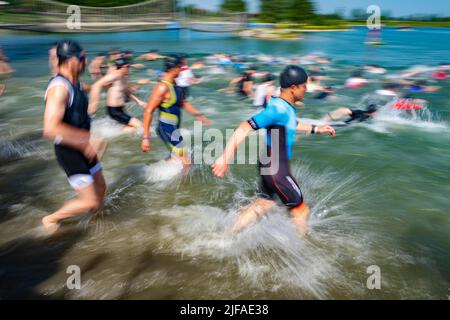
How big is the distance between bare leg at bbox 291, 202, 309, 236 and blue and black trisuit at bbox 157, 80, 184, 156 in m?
2.28

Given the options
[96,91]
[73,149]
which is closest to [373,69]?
[96,91]

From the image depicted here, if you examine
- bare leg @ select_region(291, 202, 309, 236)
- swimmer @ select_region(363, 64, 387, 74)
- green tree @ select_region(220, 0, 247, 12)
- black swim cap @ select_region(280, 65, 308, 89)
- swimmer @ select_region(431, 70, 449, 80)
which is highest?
green tree @ select_region(220, 0, 247, 12)

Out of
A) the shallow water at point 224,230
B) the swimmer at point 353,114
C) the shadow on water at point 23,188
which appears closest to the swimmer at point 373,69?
the swimmer at point 353,114

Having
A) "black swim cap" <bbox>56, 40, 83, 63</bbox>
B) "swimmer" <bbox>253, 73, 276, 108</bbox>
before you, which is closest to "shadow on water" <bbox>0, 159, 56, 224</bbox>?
"black swim cap" <bbox>56, 40, 83, 63</bbox>

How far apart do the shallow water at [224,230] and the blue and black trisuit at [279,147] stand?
77cm

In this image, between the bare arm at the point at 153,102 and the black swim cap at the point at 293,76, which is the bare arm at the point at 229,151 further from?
the bare arm at the point at 153,102

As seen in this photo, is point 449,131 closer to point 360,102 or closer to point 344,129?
point 344,129

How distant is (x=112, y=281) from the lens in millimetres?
3566

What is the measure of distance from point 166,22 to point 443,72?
42459 mm

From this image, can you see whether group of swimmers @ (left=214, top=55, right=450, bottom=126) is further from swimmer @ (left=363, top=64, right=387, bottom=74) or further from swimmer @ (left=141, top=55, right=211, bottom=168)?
swimmer @ (left=141, top=55, right=211, bottom=168)

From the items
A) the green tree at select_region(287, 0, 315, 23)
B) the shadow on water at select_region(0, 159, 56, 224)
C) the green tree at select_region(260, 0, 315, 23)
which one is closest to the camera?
the shadow on water at select_region(0, 159, 56, 224)

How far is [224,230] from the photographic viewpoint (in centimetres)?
442

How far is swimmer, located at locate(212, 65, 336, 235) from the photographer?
10.5 feet

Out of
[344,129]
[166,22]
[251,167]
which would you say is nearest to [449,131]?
[344,129]
